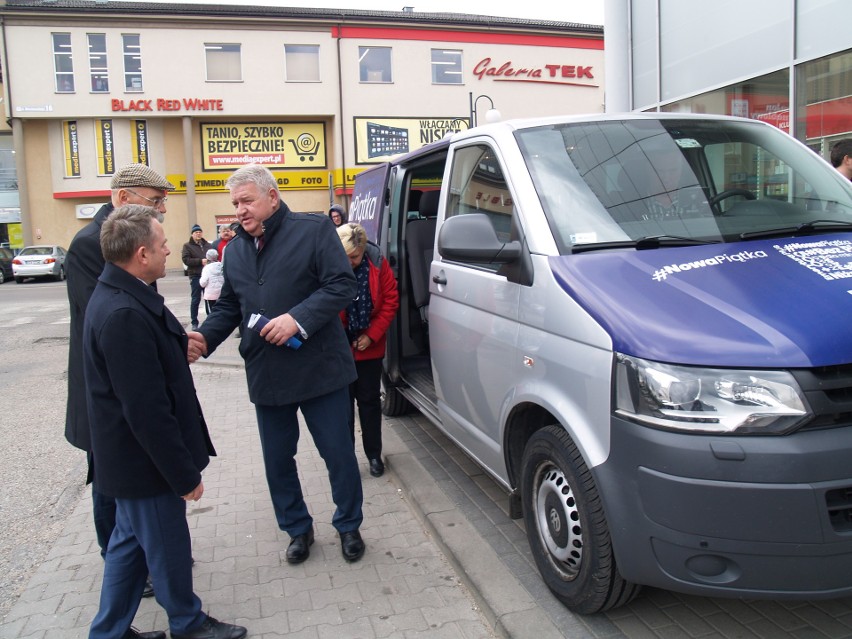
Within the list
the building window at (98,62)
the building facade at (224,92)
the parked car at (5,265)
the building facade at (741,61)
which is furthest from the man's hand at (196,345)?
the building window at (98,62)

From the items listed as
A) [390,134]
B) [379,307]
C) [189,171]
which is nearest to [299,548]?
[379,307]

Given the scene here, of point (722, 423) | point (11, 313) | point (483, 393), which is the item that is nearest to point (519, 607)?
point (483, 393)

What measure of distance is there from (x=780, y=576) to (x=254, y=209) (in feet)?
8.75

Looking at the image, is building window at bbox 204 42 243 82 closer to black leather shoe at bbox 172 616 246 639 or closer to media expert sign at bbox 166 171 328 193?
media expert sign at bbox 166 171 328 193

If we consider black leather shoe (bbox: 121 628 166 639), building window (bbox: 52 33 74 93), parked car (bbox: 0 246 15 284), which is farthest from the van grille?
building window (bbox: 52 33 74 93)

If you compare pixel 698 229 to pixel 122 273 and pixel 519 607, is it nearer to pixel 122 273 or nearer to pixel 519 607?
pixel 519 607

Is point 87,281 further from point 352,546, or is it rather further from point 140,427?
point 352,546

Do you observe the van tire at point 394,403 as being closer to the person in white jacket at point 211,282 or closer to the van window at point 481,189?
the van window at point 481,189

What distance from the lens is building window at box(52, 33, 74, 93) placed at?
32.0m

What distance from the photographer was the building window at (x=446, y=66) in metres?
34.6

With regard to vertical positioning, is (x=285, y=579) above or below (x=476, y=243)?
below

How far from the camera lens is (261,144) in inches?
1339

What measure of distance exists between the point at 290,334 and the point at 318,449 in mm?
768

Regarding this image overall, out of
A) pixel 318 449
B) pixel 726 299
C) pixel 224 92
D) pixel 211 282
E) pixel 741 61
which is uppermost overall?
pixel 224 92
